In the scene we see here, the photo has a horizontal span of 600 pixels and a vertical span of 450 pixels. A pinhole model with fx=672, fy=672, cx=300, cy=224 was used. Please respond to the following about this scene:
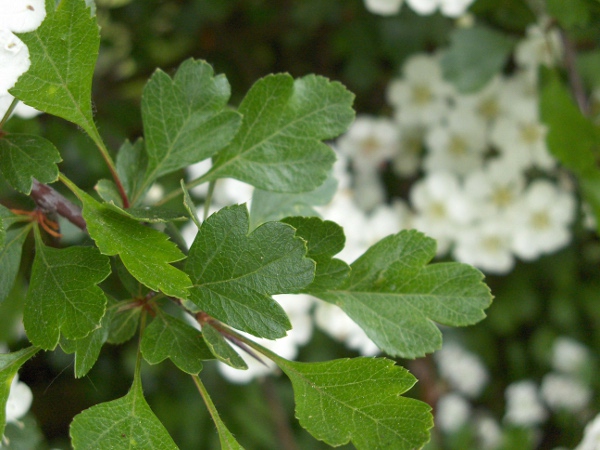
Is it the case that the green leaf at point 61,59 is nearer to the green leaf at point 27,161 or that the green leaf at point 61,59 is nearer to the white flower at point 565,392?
the green leaf at point 27,161

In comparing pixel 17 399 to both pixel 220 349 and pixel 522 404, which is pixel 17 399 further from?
pixel 522 404

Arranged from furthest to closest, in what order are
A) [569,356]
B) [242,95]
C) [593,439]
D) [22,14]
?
[569,356]
[242,95]
[593,439]
[22,14]

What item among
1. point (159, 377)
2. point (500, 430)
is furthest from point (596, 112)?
point (159, 377)

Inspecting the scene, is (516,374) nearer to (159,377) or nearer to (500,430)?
(500,430)

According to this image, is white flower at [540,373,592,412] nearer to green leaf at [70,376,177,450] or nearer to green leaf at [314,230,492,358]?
green leaf at [314,230,492,358]

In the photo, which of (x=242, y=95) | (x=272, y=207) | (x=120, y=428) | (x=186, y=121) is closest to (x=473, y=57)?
(x=242, y=95)
